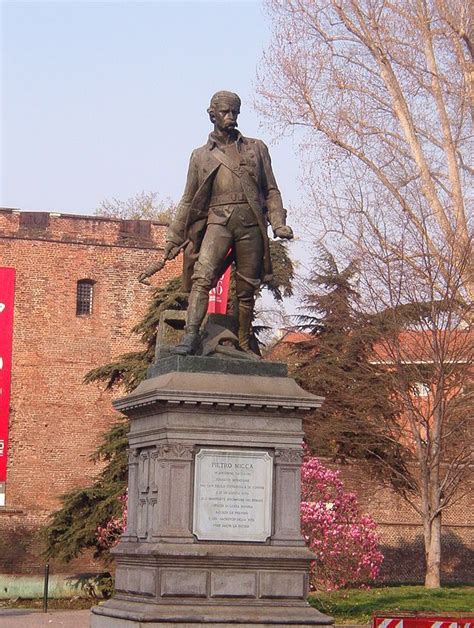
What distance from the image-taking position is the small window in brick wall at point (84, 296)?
4575cm

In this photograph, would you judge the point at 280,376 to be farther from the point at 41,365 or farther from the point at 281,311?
the point at 41,365

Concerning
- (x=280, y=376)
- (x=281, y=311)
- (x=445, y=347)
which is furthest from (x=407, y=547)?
(x=280, y=376)

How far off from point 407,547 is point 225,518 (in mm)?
27144

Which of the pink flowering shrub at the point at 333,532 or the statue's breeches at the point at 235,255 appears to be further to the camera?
the pink flowering shrub at the point at 333,532

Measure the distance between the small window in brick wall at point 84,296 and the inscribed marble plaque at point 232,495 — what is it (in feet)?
111

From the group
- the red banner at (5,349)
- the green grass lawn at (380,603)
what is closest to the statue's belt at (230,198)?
the green grass lawn at (380,603)

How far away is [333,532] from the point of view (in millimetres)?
24250

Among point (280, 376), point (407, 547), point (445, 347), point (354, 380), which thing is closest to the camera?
point (280, 376)

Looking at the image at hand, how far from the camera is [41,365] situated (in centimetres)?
4494

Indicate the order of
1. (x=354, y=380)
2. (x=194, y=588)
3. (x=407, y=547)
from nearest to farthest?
1. (x=194, y=588)
2. (x=354, y=380)
3. (x=407, y=547)

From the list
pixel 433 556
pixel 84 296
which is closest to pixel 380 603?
pixel 433 556

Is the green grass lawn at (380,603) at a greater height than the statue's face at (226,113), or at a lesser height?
lesser

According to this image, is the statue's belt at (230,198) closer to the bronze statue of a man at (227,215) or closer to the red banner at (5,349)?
the bronze statue of a man at (227,215)

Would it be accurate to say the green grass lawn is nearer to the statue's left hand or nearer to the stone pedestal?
the stone pedestal
